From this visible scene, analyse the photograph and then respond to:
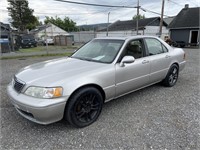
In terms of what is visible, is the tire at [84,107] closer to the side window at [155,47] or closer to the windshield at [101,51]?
the windshield at [101,51]

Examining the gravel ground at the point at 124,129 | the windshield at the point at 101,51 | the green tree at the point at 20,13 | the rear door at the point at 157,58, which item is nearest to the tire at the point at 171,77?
the rear door at the point at 157,58

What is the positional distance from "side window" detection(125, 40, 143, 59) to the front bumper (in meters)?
1.76

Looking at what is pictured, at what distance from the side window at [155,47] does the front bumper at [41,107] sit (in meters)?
2.53

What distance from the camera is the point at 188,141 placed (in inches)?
94.6

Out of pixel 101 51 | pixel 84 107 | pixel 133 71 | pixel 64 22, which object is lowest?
Answer: pixel 84 107

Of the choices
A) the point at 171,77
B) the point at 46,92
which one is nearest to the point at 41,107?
the point at 46,92

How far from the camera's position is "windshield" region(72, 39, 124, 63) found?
3.30 metres

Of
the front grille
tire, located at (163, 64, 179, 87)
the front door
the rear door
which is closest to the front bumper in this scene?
the front grille

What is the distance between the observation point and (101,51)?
11.7 feet

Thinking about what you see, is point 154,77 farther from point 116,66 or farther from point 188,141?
point 188,141

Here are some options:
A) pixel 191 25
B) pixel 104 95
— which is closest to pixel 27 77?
pixel 104 95

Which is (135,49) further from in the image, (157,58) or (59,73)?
(59,73)

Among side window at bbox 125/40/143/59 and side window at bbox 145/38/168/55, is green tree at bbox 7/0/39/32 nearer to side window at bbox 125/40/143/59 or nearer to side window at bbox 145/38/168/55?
side window at bbox 145/38/168/55

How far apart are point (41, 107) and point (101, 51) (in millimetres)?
1827
